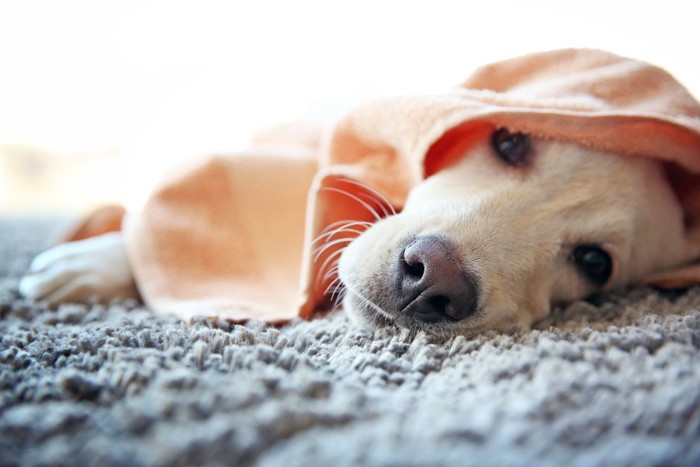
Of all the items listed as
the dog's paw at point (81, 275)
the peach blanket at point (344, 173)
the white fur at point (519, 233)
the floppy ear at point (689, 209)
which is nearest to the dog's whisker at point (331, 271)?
the peach blanket at point (344, 173)

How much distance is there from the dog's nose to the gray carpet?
0.24ft

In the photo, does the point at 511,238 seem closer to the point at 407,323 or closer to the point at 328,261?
the point at 407,323

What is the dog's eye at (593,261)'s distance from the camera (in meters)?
1.31

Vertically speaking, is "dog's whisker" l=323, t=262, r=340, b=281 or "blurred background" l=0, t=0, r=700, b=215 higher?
"blurred background" l=0, t=0, r=700, b=215

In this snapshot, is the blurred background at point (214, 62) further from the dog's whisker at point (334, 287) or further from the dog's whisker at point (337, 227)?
the dog's whisker at point (334, 287)

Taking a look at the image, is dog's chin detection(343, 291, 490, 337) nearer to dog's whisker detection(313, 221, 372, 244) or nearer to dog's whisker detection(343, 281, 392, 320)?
dog's whisker detection(343, 281, 392, 320)

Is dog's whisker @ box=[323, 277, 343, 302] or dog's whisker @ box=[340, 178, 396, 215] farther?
dog's whisker @ box=[340, 178, 396, 215]

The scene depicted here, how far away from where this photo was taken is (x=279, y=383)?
2.16 feet

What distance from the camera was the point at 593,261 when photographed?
1.31 m

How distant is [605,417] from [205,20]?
4.29 m

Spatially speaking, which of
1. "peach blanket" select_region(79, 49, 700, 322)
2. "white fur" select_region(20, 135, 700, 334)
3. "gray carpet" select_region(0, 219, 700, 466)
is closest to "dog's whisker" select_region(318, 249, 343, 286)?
"peach blanket" select_region(79, 49, 700, 322)

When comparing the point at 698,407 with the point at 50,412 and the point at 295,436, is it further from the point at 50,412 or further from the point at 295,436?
the point at 50,412

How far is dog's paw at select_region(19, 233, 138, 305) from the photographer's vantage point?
4.69ft

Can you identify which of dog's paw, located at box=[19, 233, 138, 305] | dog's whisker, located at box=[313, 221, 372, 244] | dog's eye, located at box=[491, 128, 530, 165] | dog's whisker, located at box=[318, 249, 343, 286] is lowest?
dog's paw, located at box=[19, 233, 138, 305]
